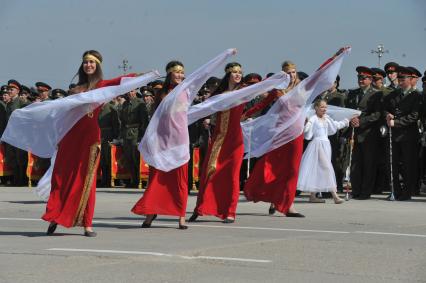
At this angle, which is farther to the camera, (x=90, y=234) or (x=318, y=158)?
(x=318, y=158)

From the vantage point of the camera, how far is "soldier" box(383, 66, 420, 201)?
59.9 ft

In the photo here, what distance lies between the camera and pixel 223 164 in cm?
1393

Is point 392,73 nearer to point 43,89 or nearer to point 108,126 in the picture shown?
point 108,126

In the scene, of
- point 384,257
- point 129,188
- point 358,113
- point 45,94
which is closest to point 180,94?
point 384,257

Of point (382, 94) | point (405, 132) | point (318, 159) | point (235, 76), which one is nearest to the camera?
point (235, 76)

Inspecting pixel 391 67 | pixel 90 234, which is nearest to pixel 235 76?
pixel 90 234

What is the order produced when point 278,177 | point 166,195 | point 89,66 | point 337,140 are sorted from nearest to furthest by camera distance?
point 89,66, point 166,195, point 278,177, point 337,140

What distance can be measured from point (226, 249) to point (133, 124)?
40.7 ft

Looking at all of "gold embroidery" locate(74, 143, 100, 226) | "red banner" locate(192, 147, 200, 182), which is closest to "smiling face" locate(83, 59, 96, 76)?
"gold embroidery" locate(74, 143, 100, 226)

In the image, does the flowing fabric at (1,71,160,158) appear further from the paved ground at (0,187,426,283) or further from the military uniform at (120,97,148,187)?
the military uniform at (120,97,148,187)

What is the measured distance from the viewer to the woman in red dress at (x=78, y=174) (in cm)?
1182

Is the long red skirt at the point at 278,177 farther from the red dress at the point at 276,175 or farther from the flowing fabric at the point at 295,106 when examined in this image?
the flowing fabric at the point at 295,106

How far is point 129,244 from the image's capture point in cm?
1080

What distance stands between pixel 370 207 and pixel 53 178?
5992 millimetres
